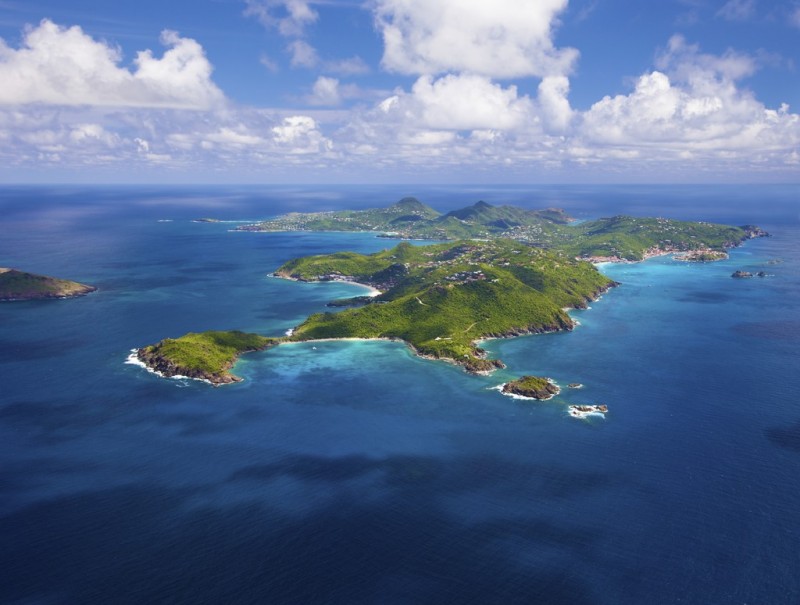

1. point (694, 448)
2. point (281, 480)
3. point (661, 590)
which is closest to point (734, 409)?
point (694, 448)

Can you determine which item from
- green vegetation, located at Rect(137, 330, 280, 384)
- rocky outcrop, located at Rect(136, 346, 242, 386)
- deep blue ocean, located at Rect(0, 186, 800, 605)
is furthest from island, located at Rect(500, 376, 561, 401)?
green vegetation, located at Rect(137, 330, 280, 384)

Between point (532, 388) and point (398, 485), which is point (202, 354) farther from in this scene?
point (532, 388)

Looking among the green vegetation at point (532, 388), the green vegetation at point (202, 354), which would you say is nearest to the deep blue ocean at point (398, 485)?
the green vegetation at point (532, 388)

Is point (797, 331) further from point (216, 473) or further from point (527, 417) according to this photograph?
point (216, 473)

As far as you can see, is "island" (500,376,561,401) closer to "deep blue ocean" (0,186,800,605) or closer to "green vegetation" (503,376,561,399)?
"green vegetation" (503,376,561,399)

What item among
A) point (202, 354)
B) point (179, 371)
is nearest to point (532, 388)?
point (202, 354)

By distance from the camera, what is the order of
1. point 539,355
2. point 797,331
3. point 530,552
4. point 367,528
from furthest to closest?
1. point 797,331
2. point 539,355
3. point 367,528
4. point 530,552
